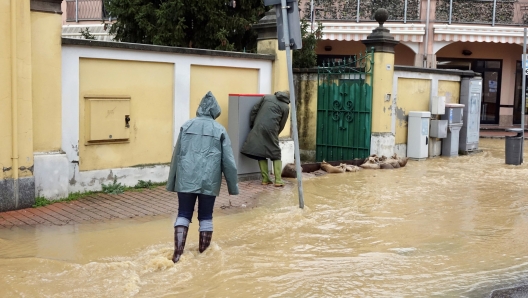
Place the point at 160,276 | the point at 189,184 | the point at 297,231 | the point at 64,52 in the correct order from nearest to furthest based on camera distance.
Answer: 1. the point at 160,276
2. the point at 189,184
3. the point at 297,231
4. the point at 64,52

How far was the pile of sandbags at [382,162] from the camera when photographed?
12.6 meters

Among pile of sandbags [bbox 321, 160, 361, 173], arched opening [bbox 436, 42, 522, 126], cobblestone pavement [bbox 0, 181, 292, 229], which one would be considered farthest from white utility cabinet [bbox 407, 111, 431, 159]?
arched opening [bbox 436, 42, 522, 126]

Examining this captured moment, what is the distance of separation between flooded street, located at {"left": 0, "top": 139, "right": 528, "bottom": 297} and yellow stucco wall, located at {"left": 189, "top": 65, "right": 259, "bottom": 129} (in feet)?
6.69

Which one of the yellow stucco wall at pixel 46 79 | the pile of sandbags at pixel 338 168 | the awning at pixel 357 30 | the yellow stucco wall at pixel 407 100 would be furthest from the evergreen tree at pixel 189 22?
the awning at pixel 357 30

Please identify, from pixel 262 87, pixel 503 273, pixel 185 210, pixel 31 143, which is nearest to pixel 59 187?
pixel 31 143

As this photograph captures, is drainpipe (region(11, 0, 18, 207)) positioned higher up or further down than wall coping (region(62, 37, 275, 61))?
further down

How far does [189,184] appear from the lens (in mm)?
5863

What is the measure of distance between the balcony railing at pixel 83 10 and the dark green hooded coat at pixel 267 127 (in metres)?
14.5

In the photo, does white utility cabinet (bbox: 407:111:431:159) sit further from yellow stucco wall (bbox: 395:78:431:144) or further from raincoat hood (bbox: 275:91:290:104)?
raincoat hood (bbox: 275:91:290:104)

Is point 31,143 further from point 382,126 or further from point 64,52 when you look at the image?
point 382,126

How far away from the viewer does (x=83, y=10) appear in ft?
77.2

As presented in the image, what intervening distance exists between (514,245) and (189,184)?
11.8 ft

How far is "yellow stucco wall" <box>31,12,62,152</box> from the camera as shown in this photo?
8023 millimetres

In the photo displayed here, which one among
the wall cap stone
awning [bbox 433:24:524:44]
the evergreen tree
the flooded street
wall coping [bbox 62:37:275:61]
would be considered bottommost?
the flooded street
